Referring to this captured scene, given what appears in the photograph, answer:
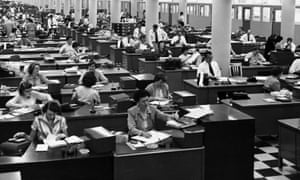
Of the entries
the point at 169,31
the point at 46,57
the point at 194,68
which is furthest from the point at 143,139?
the point at 169,31

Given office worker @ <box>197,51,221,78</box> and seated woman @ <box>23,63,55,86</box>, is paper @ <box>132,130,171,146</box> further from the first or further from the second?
office worker @ <box>197,51,221,78</box>

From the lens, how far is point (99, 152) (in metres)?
5.21

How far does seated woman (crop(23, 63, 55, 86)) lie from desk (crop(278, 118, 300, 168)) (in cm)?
452

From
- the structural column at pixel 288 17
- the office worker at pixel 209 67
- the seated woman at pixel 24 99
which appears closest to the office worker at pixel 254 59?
the office worker at pixel 209 67

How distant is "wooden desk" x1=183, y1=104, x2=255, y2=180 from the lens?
5.85 metres

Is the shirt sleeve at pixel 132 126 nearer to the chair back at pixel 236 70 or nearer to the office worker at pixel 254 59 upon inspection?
the chair back at pixel 236 70

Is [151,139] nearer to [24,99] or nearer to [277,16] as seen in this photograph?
[24,99]

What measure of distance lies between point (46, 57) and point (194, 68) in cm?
395

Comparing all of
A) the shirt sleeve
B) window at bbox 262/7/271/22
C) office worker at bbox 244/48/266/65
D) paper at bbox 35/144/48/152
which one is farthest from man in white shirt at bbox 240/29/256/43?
paper at bbox 35/144/48/152

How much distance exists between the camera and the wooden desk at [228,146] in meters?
5.85

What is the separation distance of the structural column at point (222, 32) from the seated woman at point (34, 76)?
4883mm

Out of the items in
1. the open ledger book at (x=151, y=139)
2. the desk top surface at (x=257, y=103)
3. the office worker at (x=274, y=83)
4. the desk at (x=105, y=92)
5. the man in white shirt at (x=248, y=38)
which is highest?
the man in white shirt at (x=248, y=38)

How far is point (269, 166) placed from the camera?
24.3ft

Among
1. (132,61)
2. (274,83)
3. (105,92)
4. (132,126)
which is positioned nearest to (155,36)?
(132,61)
